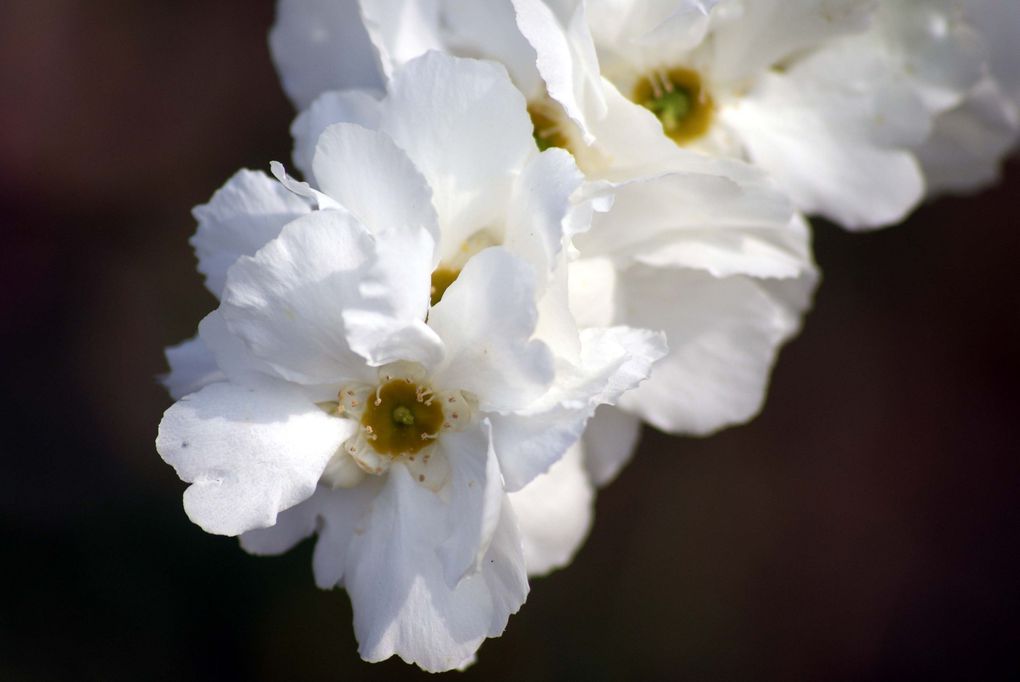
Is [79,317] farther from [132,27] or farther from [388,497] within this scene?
[388,497]

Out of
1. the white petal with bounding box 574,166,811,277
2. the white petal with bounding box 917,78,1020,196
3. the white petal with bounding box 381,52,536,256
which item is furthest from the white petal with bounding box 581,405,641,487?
the white petal with bounding box 917,78,1020,196

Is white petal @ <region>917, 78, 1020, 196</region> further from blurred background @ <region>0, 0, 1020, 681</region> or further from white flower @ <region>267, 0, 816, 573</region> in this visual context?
blurred background @ <region>0, 0, 1020, 681</region>

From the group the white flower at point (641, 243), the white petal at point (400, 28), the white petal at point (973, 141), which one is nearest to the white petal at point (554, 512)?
the white flower at point (641, 243)

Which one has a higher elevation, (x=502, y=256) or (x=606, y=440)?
(x=502, y=256)

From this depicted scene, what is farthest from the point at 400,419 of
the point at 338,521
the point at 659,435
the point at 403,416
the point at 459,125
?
the point at 659,435

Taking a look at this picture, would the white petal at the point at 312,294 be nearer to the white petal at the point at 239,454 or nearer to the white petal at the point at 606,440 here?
the white petal at the point at 239,454

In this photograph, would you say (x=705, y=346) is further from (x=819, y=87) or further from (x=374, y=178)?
(x=374, y=178)
